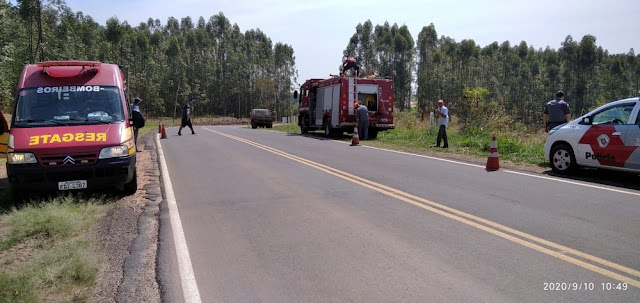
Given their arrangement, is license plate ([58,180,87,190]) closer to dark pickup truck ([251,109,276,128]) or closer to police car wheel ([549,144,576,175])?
police car wheel ([549,144,576,175])

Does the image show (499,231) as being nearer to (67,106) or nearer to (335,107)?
(67,106)

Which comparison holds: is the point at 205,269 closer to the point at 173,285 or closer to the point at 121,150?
the point at 173,285

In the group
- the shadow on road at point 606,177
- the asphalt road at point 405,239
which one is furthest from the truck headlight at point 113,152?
the shadow on road at point 606,177

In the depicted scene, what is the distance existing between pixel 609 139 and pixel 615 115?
1.98ft

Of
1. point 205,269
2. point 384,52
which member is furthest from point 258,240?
point 384,52

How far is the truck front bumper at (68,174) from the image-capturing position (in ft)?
22.6

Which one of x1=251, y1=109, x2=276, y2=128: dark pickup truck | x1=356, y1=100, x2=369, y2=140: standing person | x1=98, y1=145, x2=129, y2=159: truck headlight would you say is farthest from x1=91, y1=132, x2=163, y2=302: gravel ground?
x1=251, y1=109, x2=276, y2=128: dark pickup truck

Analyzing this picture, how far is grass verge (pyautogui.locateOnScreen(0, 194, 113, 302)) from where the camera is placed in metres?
3.86

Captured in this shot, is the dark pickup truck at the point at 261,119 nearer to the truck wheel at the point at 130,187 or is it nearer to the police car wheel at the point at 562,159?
the police car wheel at the point at 562,159

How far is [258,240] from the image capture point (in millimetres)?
5367

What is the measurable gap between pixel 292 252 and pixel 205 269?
0.93 m

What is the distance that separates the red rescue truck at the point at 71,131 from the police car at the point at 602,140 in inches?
352

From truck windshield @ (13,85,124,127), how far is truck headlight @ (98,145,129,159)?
737 millimetres

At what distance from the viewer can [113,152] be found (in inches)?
291
